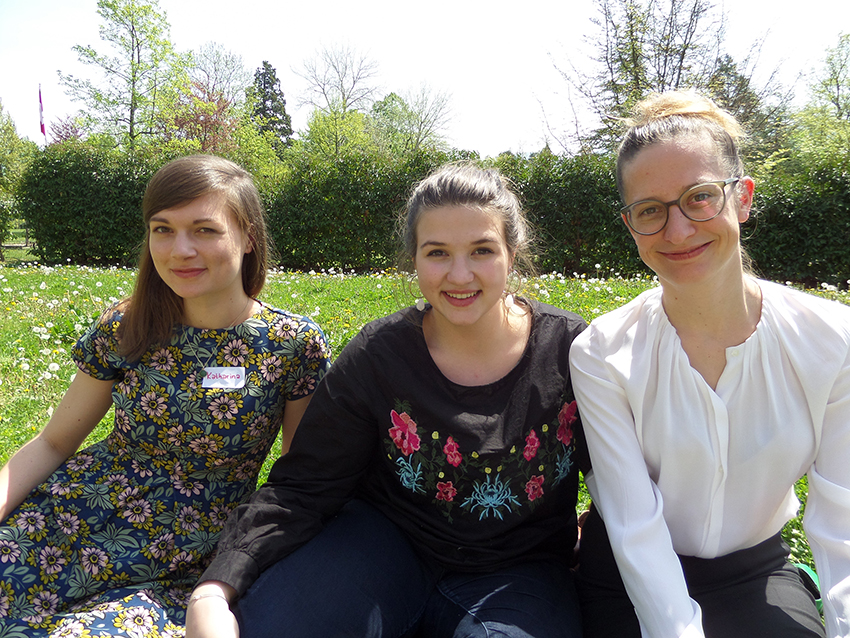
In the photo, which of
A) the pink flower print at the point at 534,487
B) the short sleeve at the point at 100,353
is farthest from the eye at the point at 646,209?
the short sleeve at the point at 100,353

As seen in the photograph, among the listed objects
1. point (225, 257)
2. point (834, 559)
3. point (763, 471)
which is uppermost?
point (225, 257)

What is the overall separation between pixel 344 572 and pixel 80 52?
32.5 meters

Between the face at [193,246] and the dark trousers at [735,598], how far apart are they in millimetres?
1814

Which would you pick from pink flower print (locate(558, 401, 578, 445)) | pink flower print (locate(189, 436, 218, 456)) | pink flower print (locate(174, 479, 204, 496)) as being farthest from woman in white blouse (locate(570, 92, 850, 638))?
pink flower print (locate(174, 479, 204, 496))

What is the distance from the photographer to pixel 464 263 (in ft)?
6.72

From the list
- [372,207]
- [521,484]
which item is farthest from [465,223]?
[372,207]

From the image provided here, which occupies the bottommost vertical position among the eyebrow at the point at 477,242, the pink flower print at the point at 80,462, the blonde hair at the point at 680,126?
the pink flower print at the point at 80,462

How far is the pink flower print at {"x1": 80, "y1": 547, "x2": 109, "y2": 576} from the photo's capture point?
2.10 meters

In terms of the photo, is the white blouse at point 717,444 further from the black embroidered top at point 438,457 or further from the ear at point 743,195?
the ear at point 743,195

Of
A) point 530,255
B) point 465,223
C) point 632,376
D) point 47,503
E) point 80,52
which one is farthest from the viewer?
point 80,52

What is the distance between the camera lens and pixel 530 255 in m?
2.52

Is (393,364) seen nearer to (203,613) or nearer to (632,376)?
(632,376)

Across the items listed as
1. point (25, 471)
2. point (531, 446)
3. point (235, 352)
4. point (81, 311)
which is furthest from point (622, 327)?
point (81, 311)

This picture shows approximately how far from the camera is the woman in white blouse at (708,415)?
1756 millimetres
